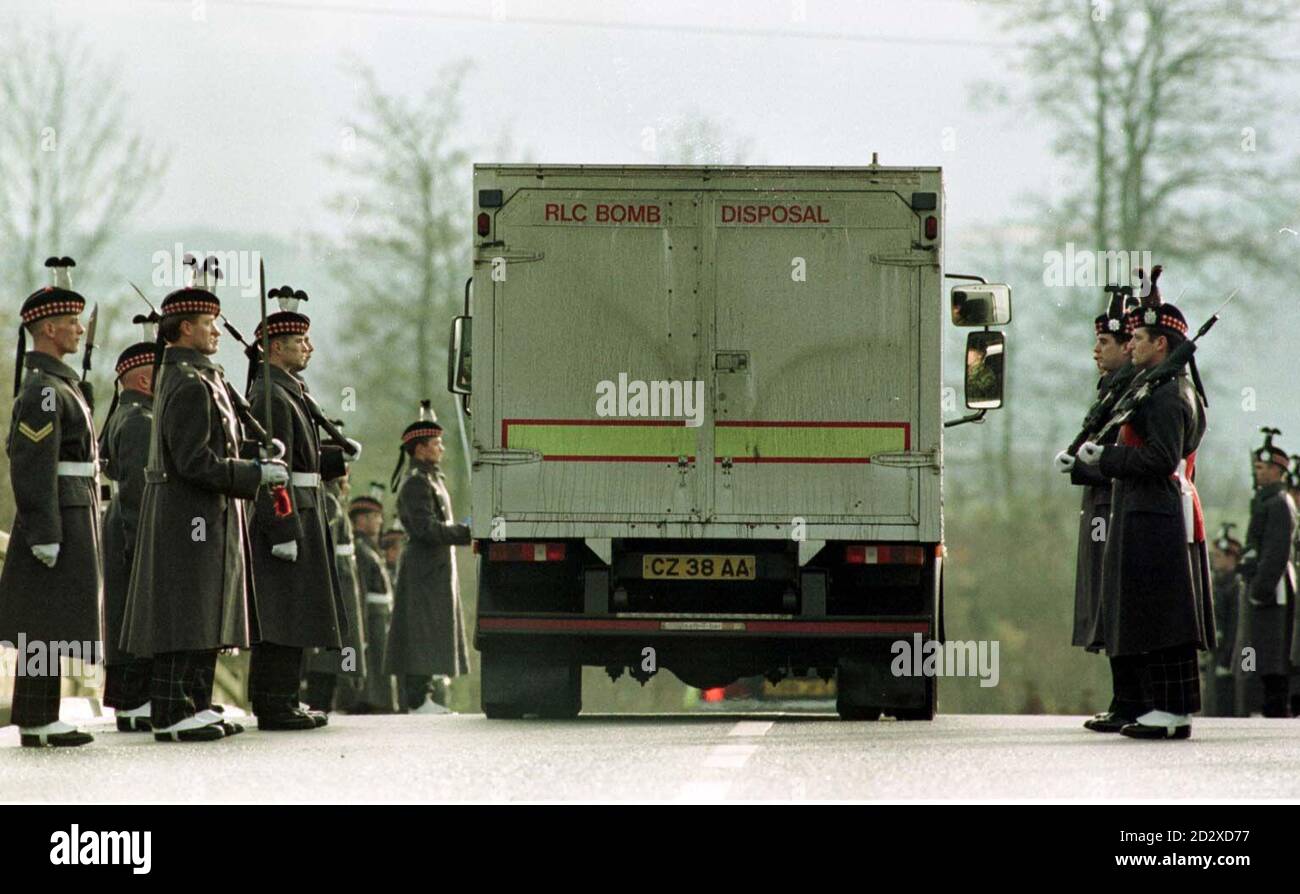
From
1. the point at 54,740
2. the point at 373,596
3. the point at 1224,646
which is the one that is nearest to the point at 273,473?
the point at 54,740

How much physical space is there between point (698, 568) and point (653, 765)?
4497 millimetres

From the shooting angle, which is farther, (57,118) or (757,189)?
(57,118)

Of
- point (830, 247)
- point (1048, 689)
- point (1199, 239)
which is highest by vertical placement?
point (1199, 239)

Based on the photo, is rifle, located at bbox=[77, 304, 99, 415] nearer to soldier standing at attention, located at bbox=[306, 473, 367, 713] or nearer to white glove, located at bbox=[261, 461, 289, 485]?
white glove, located at bbox=[261, 461, 289, 485]

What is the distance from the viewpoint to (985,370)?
1655cm

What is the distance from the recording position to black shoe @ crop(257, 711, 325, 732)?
15109mm

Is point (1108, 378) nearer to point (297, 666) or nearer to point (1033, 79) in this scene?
point (297, 666)

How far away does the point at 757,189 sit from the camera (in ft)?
52.6

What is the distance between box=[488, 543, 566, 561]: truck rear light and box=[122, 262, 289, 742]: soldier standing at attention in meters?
2.56

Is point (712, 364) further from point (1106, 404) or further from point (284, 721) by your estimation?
point (284, 721)

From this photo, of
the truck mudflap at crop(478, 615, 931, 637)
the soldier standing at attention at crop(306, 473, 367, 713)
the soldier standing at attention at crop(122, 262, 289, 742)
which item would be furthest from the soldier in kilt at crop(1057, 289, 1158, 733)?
the soldier standing at attention at crop(306, 473, 367, 713)
